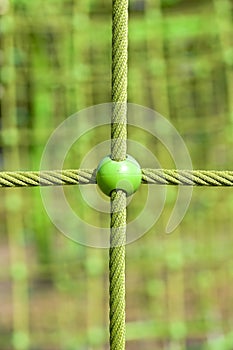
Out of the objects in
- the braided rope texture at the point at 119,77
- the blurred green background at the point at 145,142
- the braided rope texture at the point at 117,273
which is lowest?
the braided rope texture at the point at 117,273

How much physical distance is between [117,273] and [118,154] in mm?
116

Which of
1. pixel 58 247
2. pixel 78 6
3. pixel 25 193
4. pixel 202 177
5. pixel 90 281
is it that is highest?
pixel 78 6

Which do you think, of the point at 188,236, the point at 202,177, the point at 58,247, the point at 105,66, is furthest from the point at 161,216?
the point at 202,177

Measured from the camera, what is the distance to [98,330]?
64.3 inches

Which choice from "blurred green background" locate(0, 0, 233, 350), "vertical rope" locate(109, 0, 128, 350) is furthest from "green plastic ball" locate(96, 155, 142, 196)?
"blurred green background" locate(0, 0, 233, 350)

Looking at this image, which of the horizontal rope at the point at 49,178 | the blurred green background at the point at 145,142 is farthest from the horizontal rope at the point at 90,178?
the blurred green background at the point at 145,142

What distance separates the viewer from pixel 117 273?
737 millimetres

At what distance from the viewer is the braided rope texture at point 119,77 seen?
0.73 m

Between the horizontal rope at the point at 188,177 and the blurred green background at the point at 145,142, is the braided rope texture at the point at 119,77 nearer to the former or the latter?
the horizontal rope at the point at 188,177

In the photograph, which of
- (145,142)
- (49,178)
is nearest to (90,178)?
(49,178)

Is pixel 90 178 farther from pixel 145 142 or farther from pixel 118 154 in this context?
pixel 145 142

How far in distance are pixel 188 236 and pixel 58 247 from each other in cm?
35

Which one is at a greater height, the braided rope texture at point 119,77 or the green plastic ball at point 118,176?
the braided rope texture at point 119,77

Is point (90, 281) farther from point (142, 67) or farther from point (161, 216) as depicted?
point (142, 67)
